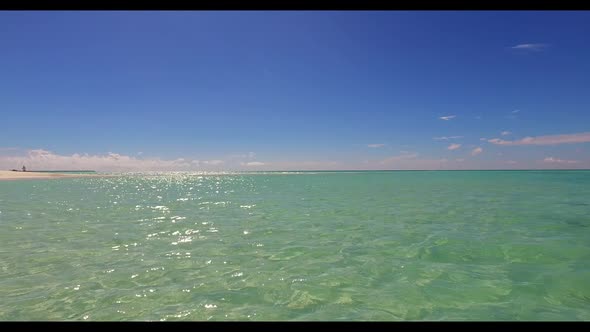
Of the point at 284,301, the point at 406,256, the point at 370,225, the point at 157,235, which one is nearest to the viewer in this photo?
the point at 284,301

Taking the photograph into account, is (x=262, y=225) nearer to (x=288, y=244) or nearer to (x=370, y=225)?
(x=288, y=244)

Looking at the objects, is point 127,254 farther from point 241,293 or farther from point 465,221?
point 465,221

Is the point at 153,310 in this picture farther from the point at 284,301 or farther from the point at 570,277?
the point at 570,277

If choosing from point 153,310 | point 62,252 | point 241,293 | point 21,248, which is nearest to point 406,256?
point 241,293

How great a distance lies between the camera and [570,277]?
7980 millimetres

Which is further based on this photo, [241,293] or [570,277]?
[570,277]

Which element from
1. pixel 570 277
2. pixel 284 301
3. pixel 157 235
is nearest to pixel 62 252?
pixel 157 235

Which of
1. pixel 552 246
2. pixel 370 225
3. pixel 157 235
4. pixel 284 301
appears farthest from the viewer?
pixel 370 225

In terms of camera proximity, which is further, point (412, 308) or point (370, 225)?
point (370, 225)

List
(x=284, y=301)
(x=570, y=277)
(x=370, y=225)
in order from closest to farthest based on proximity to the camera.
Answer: (x=284, y=301), (x=570, y=277), (x=370, y=225)

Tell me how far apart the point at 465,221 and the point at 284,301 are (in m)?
13.0

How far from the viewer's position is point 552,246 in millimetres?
10828

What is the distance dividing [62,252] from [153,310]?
6.46m

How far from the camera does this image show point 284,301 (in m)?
6.71
